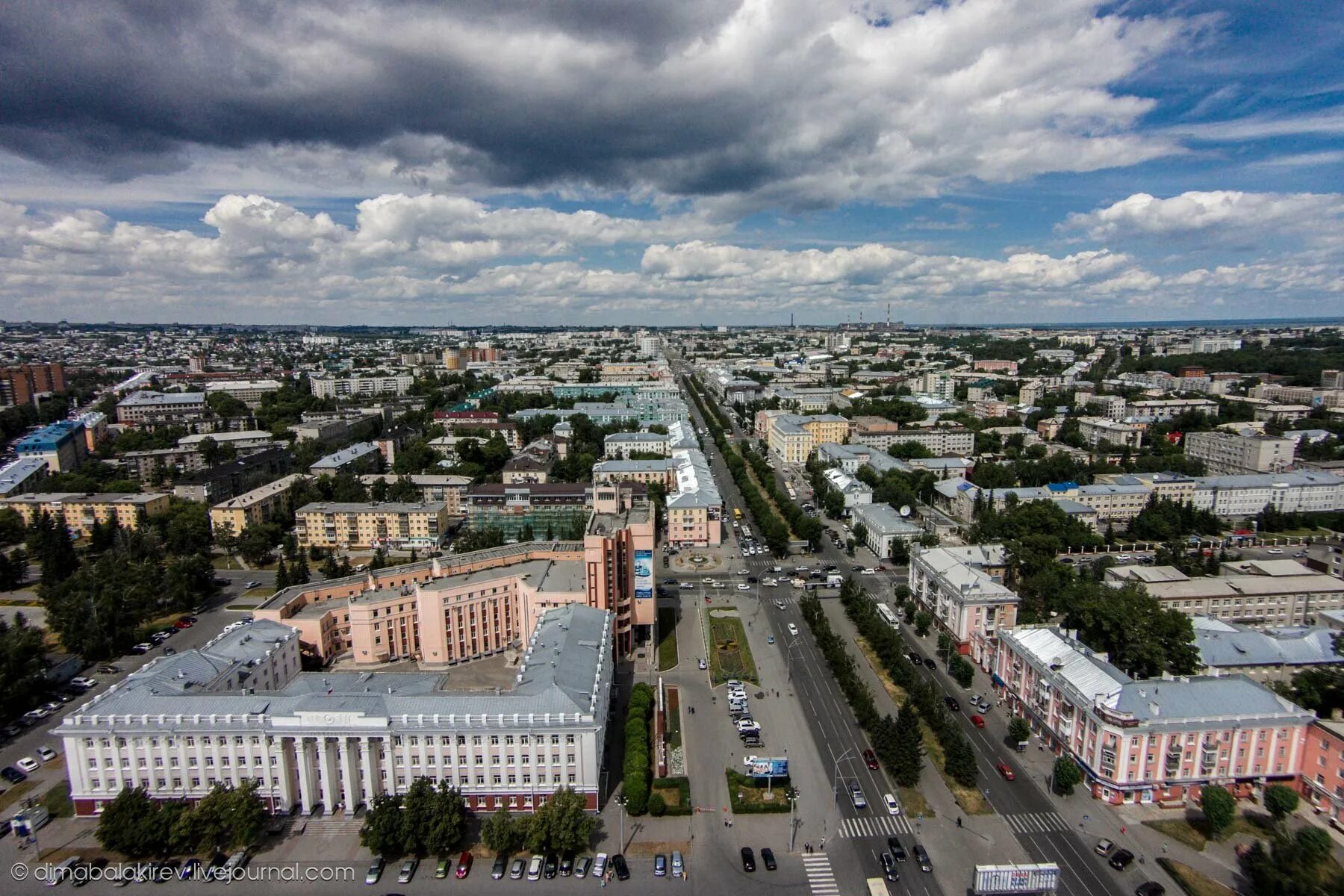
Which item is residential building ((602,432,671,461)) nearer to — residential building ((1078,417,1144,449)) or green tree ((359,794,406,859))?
residential building ((1078,417,1144,449))

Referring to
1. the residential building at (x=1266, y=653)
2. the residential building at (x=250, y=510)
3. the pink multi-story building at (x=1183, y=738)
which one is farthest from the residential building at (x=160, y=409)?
the residential building at (x=1266, y=653)

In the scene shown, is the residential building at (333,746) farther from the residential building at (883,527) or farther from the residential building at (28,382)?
the residential building at (28,382)

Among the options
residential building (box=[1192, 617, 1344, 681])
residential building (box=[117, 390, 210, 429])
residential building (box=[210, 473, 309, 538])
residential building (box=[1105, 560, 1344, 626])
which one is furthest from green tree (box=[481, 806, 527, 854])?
residential building (box=[117, 390, 210, 429])

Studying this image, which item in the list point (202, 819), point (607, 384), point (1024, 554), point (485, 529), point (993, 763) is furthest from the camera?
point (607, 384)

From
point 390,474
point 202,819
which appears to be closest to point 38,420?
point 390,474

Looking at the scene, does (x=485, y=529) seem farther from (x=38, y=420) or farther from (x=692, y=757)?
(x=38, y=420)
